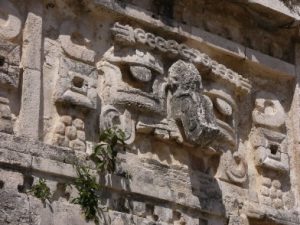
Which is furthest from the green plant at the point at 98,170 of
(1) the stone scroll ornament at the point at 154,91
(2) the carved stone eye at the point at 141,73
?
(2) the carved stone eye at the point at 141,73

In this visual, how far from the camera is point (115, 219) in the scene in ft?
26.3

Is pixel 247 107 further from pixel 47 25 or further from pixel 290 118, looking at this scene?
pixel 47 25

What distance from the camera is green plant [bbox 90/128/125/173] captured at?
26.6 ft

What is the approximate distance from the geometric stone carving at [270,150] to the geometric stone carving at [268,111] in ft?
0.29

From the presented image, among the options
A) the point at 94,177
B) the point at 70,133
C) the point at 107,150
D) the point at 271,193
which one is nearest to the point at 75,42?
the point at 70,133

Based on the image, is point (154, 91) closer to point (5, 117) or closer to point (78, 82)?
point (78, 82)

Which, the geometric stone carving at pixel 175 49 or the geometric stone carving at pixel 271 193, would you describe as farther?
the geometric stone carving at pixel 271 193

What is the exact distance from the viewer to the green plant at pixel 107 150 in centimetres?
810

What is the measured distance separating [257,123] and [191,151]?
962 mm

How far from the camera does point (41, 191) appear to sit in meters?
7.58

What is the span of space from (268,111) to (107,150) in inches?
89.0

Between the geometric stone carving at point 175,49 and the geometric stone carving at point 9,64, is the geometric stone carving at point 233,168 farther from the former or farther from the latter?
the geometric stone carving at point 9,64

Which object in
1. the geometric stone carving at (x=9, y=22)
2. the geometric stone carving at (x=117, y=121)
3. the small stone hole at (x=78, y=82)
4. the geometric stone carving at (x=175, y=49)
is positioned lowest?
the geometric stone carving at (x=117, y=121)

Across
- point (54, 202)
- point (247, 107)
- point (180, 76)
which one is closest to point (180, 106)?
point (180, 76)
